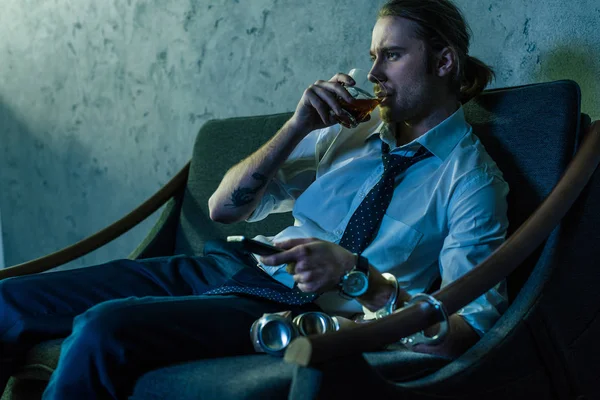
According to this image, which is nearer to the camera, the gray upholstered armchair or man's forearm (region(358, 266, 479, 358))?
the gray upholstered armchair

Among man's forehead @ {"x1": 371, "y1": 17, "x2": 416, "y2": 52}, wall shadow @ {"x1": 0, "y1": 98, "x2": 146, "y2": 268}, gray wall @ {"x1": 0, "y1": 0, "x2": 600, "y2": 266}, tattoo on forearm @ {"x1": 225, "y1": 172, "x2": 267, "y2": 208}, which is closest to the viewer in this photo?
man's forehead @ {"x1": 371, "y1": 17, "x2": 416, "y2": 52}

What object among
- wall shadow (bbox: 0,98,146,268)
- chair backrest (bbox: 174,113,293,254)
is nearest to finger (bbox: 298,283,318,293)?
chair backrest (bbox: 174,113,293,254)

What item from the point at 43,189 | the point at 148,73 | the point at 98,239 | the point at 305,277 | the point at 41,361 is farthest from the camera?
the point at 43,189

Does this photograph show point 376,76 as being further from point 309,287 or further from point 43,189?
point 43,189

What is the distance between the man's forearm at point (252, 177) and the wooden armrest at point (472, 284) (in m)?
0.60

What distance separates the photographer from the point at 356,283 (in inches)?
52.6

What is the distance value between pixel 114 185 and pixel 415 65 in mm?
1815

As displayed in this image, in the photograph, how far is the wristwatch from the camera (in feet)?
4.37

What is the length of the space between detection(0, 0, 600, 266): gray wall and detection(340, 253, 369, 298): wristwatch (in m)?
0.81

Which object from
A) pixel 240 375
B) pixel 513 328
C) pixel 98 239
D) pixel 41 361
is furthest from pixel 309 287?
pixel 98 239

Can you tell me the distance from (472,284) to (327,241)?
0.87 ft

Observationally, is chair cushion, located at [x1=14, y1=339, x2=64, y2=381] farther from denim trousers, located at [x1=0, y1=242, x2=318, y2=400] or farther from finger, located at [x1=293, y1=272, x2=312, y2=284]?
finger, located at [x1=293, y1=272, x2=312, y2=284]

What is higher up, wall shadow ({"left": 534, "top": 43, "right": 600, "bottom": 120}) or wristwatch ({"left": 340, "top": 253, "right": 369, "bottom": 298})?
wall shadow ({"left": 534, "top": 43, "right": 600, "bottom": 120})

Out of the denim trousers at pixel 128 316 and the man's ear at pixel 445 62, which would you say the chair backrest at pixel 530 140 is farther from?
the denim trousers at pixel 128 316
